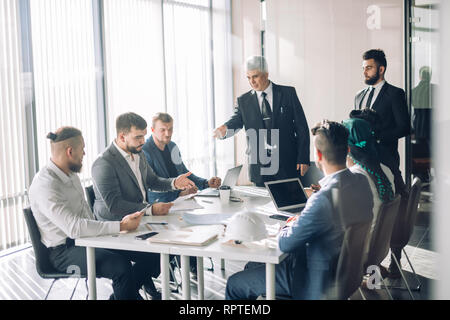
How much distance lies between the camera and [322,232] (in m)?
1.97

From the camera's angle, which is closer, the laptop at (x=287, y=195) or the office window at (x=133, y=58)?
the laptop at (x=287, y=195)

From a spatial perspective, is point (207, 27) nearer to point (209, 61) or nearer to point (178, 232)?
point (209, 61)

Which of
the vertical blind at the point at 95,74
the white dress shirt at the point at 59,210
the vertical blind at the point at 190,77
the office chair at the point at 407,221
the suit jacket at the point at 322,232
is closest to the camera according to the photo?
the suit jacket at the point at 322,232

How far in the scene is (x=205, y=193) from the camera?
3400mm

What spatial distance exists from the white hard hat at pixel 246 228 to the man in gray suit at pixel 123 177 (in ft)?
2.49

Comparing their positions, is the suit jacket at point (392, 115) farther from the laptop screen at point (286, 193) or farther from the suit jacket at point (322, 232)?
the suit jacket at point (322, 232)

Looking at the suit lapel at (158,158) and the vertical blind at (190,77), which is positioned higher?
the vertical blind at (190,77)

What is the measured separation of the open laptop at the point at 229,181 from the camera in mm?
3191

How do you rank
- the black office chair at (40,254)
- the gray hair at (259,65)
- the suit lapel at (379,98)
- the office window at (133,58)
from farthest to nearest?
the office window at (133,58) < the gray hair at (259,65) < the suit lapel at (379,98) < the black office chair at (40,254)

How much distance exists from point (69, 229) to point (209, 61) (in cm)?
454

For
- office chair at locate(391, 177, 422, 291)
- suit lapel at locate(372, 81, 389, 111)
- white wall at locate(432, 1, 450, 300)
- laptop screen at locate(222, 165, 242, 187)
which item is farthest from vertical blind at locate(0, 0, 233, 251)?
white wall at locate(432, 1, 450, 300)

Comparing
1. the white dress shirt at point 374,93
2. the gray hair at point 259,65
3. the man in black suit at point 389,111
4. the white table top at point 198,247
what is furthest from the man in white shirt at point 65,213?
the white dress shirt at point 374,93

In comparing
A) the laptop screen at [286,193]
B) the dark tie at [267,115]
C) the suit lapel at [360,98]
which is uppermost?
the suit lapel at [360,98]

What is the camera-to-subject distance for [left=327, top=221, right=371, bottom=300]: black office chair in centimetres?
198
